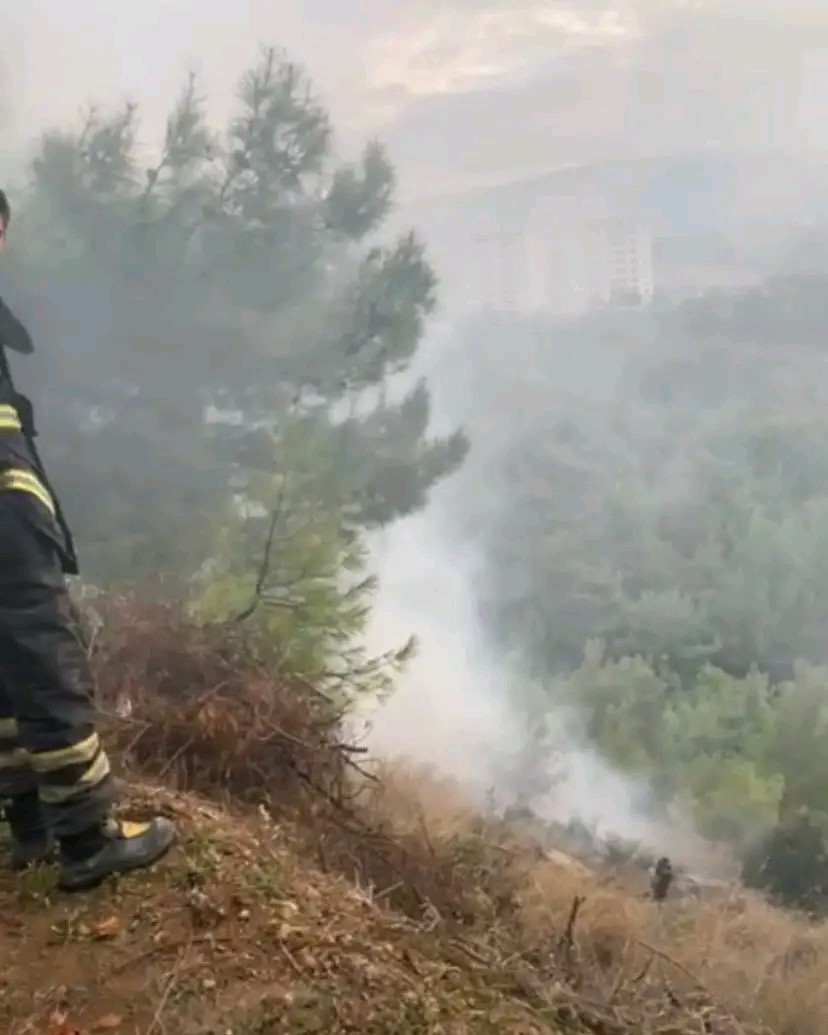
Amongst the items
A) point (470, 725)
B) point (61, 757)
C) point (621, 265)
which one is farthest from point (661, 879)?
point (621, 265)

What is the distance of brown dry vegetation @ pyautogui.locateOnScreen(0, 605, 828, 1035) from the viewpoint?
219cm

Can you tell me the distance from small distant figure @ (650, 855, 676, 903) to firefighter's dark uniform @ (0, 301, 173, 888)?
8.67ft

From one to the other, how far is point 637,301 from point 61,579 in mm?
5531

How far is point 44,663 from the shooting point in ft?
7.27

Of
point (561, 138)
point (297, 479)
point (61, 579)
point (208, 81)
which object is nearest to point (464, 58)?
point (561, 138)

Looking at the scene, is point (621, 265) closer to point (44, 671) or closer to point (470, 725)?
point (470, 725)

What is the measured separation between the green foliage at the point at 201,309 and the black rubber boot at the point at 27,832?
2340mm

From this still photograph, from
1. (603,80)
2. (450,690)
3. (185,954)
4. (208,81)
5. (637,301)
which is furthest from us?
(637,301)

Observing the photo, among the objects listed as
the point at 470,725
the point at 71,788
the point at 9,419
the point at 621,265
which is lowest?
A: the point at 470,725

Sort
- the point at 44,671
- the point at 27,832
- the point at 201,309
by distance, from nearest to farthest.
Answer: the point at 44,671 → the point at 27,832 → the point at 201,309

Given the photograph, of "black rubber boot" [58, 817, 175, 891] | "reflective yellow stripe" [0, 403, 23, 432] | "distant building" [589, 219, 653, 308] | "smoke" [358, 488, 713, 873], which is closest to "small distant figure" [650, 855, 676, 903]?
"smoke" [358, 488, 713, 873]

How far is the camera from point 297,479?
16.0ft

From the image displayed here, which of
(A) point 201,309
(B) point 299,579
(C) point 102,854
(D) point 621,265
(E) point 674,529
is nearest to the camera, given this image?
(C) point 102,854

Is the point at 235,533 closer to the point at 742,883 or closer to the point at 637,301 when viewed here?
the point at 742,883
